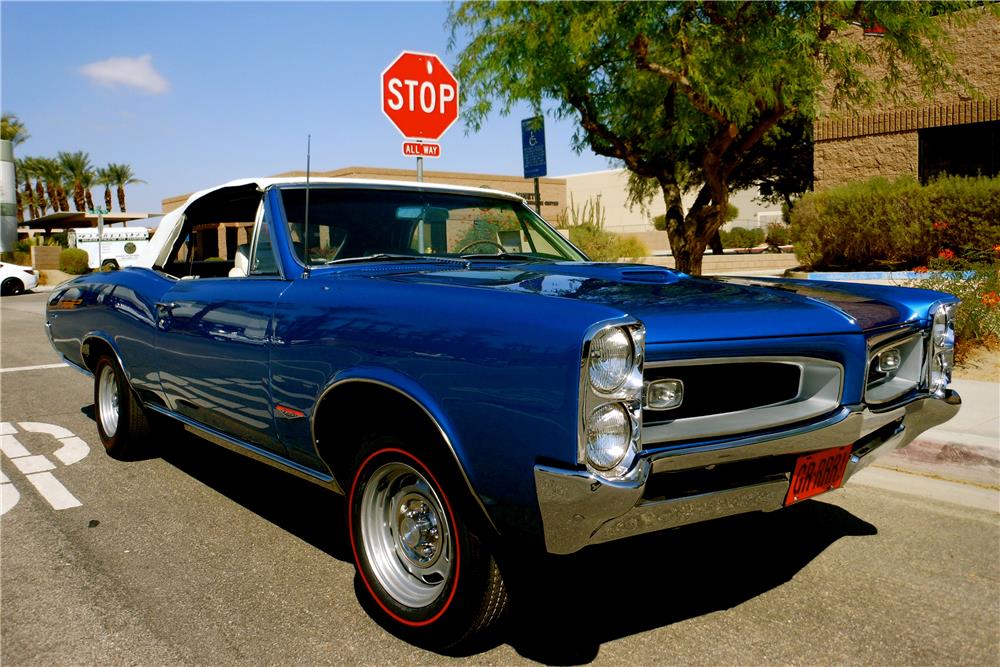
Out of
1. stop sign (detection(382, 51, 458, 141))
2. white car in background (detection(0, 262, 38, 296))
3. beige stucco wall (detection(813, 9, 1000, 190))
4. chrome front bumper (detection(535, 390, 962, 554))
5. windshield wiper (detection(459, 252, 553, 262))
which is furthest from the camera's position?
white car in background (detection(0, 262, 38, 296))

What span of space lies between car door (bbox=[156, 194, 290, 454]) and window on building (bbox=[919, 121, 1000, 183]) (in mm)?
15445

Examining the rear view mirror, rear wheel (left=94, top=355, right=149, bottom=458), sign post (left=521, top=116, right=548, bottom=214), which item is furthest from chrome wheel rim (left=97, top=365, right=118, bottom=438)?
sign post (left=521, top=116, right=548, bottom=214)

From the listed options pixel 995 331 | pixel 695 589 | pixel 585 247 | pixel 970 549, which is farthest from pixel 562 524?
pixel 585 247

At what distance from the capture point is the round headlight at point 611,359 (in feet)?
7.65

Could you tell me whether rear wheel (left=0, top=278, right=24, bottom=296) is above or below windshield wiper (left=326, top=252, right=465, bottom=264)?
below

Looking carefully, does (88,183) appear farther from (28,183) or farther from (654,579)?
(654,579)

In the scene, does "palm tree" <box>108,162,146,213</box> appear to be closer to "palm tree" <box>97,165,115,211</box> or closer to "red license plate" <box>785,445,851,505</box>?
"palm tree" <box>97,165,115,211</box>

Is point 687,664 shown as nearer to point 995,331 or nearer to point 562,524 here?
point 562,524

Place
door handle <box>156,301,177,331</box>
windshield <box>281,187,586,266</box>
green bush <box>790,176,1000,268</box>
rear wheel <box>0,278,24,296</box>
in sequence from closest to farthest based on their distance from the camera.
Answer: windshield <box>281,187,586,266</box>, door handle <box>156,301,177,331</box>, green bush <box>790,176,1000,268</box>, rear wheel <box>0,278,24,296</box>

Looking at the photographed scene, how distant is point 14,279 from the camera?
27.3 m

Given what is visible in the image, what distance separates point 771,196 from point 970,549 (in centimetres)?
3721

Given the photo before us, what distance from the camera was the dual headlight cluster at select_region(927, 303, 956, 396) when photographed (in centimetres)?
345

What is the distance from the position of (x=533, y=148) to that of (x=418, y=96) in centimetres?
129

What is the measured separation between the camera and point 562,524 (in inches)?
92.3
